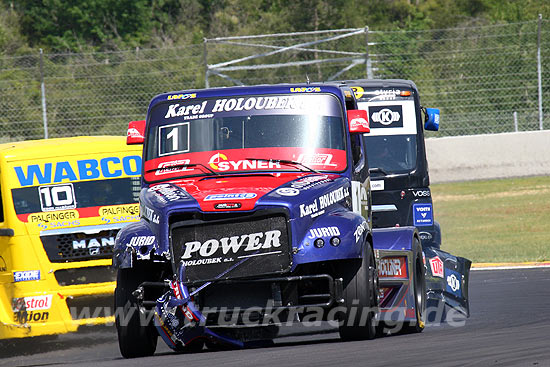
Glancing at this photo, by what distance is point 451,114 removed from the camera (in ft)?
78.6

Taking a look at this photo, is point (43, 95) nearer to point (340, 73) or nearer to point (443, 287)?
point (340, 73)

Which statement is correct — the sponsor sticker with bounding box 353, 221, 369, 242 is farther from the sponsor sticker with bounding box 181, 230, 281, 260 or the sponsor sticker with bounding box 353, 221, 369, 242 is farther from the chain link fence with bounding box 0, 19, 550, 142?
the chain link fence with bounding box 0, 19, 550, 142

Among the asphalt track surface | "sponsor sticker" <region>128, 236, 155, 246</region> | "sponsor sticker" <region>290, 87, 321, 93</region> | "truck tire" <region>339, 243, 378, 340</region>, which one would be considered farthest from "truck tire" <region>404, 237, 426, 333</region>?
"sponsor sticker" <region>128, 236, 155, 246</region>

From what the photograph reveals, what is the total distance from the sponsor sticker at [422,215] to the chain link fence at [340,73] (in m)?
8.10

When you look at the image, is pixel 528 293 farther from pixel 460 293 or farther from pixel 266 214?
pixel 266 214

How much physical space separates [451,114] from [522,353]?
1744 centimetres

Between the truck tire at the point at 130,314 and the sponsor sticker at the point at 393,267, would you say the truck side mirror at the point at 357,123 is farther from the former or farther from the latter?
the truck tire at the point at 130,314

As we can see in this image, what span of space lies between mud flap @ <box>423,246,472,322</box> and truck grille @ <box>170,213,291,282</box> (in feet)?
9.40

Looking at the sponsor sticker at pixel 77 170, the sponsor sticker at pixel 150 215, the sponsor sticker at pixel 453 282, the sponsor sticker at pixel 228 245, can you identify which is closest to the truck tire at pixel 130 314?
the sponsor sticker at pixel 150 215

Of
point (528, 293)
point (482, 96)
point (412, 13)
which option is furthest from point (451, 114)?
point (412, 13)

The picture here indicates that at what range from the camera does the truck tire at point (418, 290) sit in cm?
947

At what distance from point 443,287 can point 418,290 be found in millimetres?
933

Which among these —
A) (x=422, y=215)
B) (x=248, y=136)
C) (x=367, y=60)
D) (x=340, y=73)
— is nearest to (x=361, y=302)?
(x=248, y=136)

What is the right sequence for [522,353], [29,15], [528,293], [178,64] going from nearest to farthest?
[522,353], [528,293], [178,64], [29,15]
